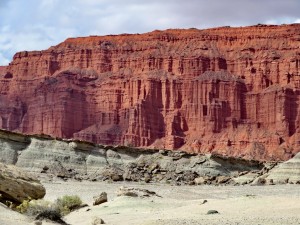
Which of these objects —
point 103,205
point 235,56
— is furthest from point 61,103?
point 103,205

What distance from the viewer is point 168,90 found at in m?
164

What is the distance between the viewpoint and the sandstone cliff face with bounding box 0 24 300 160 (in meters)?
155

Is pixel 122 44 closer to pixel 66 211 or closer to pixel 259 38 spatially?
pixel 259 38

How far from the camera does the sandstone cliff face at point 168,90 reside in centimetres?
15462

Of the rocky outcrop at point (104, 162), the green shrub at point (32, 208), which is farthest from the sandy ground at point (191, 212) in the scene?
the rocky outcrop at point (104, 162)

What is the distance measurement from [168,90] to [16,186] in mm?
141727

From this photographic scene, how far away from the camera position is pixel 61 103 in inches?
6407

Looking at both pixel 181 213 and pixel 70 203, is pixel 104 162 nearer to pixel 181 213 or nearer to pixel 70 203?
pixel 70 203

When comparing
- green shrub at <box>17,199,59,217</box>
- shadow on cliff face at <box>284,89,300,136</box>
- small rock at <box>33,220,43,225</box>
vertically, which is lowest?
small rock at <box>33,220,43,225</box>

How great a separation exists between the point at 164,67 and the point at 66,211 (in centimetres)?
14438

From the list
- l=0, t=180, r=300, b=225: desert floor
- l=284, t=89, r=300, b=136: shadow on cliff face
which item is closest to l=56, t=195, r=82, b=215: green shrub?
l=0, t=180, r=300, b=225: desert floor

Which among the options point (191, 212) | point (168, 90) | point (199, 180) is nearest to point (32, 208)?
point (191, 212)

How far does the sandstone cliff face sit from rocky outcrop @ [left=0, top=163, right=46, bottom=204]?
123908 millimetres

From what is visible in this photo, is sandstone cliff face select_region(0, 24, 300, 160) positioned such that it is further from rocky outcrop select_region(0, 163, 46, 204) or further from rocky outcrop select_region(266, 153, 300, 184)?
rocky outcrop select_region(0, 163, 46, 204)
